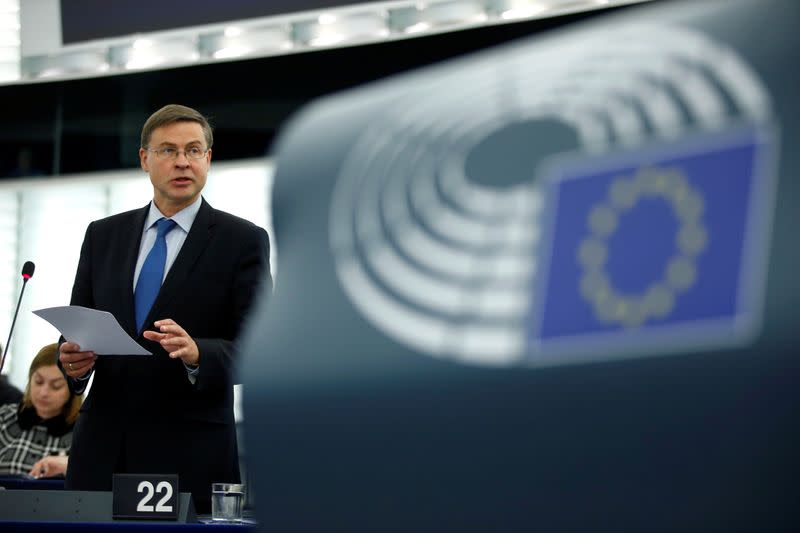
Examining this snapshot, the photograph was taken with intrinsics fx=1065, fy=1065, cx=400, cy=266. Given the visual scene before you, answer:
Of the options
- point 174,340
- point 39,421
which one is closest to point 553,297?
point 174,340

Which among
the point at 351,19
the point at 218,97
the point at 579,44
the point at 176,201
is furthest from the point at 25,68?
the point at 579,44

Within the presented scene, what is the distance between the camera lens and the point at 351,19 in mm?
5855

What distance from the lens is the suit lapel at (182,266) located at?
180 cm

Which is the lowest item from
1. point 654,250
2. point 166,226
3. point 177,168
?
point 654,250

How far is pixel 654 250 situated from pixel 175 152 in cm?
166

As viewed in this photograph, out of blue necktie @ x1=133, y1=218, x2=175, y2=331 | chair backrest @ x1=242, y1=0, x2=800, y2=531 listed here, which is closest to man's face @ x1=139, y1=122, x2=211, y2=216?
blue necktie @ x1=133, y1=218, x2=175, y2=331

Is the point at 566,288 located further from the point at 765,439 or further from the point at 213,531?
the point at 213,531

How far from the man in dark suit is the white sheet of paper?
59mm

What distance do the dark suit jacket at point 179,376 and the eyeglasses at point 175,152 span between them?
0.37ft

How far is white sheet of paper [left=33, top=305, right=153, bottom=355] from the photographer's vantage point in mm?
1615

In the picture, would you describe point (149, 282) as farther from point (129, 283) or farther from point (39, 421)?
point (39, 421)

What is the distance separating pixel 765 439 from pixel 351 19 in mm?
5696

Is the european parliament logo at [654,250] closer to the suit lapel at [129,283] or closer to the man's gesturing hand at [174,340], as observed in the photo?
the man's gesturing hand at [174,340]

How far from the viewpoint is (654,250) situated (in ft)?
1.26
